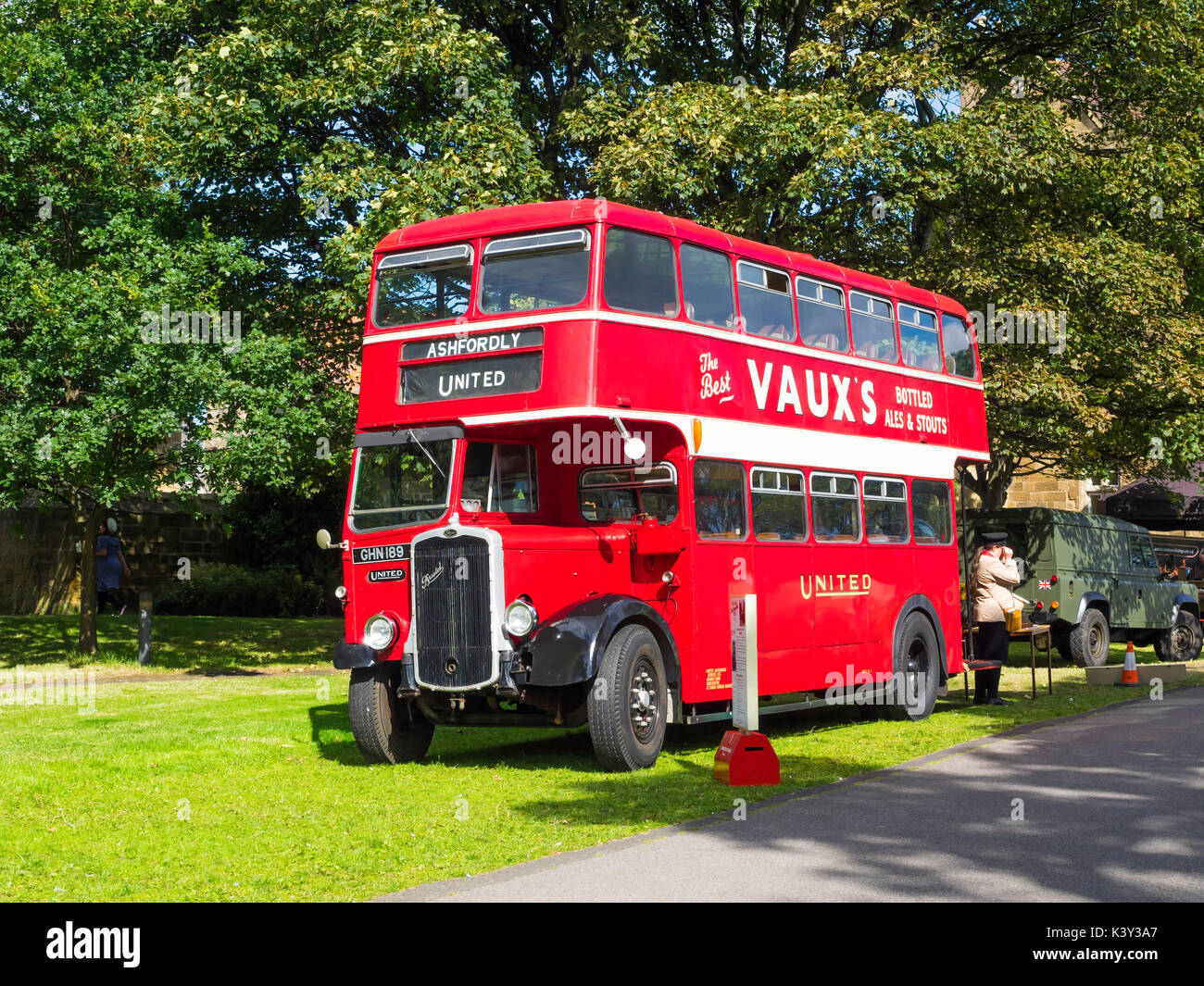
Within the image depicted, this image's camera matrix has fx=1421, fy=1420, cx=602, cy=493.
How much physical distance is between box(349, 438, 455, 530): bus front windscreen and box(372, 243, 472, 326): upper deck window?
1205 millimetres

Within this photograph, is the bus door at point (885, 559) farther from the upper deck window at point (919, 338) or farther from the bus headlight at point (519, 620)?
the bus headlight at point (519, 620)

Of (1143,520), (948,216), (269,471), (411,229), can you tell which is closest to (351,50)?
(269,471)

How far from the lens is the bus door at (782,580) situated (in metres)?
13.5

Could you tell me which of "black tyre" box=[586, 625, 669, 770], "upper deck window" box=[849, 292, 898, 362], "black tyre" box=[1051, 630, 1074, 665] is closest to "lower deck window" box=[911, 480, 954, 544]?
"upper deck window" box=[849, 292, 898, 362]

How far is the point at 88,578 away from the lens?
2084cm

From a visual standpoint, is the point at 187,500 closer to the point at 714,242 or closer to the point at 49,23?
the point at 49,23

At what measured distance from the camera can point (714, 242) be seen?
12.9 m

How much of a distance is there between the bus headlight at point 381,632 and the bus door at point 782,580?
3.65 meters

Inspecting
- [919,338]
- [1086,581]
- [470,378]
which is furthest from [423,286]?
[1086,581]

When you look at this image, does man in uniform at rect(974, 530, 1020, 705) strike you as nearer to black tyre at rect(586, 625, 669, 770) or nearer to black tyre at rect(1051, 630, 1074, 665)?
black tyre at rect(1051, 630, 1074, 665)

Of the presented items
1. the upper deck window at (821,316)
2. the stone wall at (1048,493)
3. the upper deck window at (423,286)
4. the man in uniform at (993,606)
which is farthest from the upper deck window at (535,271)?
the stone wall at (1048,493)

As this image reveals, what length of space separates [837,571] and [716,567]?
8.16 feet

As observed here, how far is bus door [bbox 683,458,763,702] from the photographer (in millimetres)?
12453

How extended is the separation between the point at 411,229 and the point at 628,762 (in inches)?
200
